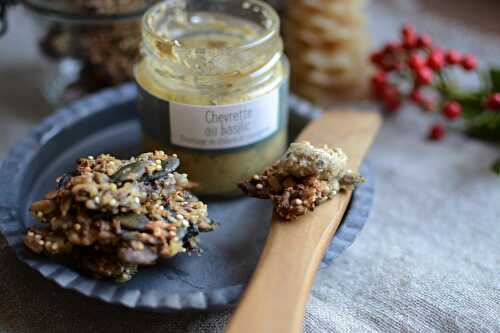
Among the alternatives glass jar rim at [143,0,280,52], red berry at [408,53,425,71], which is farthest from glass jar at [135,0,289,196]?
red berry at [408,53,425,71]

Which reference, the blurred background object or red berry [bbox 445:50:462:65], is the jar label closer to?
the blurred background object

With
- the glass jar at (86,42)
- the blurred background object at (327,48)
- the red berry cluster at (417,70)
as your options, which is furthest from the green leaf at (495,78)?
the glass jar at (86,42)

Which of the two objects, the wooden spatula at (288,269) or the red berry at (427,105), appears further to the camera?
Result: the red berry at (427,105)

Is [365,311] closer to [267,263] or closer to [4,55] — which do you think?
[267,263]

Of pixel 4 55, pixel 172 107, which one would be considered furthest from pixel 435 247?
pixel 4 55

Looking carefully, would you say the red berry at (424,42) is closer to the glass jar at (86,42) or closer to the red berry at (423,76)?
the red berry at (423,76)

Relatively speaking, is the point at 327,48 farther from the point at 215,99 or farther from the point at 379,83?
the point at 215,99
